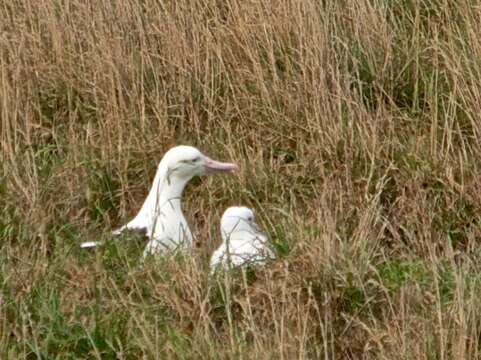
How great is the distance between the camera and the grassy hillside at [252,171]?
5090 mm

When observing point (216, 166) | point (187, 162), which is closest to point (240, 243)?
point (216, 166)

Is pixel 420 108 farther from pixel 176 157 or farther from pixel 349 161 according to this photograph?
pixel 176 157

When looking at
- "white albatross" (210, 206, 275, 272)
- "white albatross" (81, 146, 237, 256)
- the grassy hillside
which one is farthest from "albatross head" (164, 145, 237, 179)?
"white albatross" (210, 206, 275, 272)

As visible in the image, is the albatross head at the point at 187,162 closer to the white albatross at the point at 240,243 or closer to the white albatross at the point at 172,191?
the white albatross at the point at 172,191

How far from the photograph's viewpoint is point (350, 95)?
685cm

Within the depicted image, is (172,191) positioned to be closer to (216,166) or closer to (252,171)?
(216,166)

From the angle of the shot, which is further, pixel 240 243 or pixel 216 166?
pixel 216 166

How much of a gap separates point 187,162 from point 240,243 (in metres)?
0.74

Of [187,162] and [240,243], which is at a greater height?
[187,162]

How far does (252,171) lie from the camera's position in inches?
262

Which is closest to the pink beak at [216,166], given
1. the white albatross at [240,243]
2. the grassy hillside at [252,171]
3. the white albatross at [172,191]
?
the white albatross at [172,191]

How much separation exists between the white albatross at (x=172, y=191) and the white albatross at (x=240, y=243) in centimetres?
17

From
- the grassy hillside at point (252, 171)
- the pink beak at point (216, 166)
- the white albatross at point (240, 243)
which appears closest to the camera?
the grassy hillside at point (252, 171)

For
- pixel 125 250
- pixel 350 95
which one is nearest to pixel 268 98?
pixel 350 95
